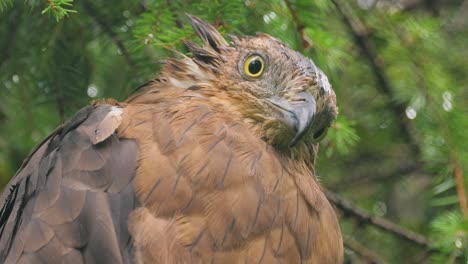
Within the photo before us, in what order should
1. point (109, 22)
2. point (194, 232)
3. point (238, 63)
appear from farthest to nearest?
1. point (109, 22)
2. point (238, 63)
3. point (194, 232)

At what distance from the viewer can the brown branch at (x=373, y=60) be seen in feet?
14.1

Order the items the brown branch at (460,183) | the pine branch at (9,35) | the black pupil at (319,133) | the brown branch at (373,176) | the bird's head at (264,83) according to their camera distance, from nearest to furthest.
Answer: the bird's head at (264,83) < the black pupil at (319,133) < the brown branch at (460,183) < the pine branch at (9,35) < the brown branch at (373,176)

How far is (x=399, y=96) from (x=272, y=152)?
3.30 feet

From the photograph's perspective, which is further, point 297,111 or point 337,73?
point 337,73

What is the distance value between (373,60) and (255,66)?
0.91m

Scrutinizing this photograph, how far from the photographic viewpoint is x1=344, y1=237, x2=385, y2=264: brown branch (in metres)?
4.36

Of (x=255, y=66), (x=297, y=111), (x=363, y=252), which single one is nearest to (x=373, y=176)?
(x=363, y=252)

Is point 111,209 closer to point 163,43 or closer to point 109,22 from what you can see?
point 163,43

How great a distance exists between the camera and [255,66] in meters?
3.79

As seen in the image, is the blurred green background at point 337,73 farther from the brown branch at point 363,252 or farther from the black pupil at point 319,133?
the black pupil at point 319,133

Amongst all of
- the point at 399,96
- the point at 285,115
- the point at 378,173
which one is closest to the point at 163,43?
the point at 285,115

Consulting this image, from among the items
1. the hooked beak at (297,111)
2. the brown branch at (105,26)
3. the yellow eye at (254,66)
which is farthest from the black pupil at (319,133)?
the brown branch at (105,26)

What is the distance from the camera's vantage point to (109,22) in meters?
4.11

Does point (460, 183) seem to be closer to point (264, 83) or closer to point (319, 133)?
point (319, 133)
